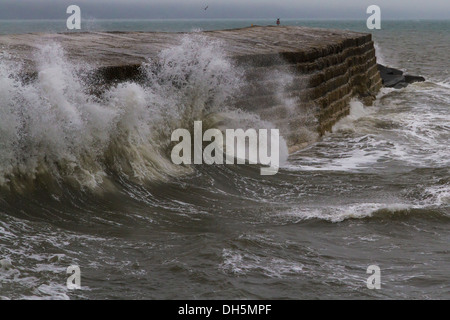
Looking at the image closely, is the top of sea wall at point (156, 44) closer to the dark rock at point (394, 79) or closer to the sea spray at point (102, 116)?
the sea spray at point (102, 116)

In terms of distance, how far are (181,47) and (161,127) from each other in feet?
5.34

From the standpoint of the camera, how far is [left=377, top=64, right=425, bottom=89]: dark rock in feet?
65.0

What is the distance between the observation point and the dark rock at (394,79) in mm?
19797

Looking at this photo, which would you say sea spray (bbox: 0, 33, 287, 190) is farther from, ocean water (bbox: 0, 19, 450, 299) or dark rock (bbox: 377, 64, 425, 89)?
dark rock (bbox: 377, 64, 425, 89)

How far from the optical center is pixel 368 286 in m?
5.14

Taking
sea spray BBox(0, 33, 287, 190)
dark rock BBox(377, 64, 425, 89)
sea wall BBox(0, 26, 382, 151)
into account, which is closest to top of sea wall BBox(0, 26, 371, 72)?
sea wall BBox(0, 26, 382, 151)

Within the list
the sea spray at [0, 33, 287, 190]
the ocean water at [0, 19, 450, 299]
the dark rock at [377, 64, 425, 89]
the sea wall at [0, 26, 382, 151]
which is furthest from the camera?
the dark rock at [377, 64, 425, 89]

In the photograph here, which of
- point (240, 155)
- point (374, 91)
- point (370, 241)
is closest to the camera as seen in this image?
point (370, 241)

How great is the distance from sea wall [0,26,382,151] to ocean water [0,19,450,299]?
26 centimetres

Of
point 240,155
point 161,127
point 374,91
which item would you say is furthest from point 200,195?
point 374,91

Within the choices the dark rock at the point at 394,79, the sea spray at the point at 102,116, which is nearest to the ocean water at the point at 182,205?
the sea spray at the point at 102,116

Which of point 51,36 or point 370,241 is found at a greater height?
point 51,36

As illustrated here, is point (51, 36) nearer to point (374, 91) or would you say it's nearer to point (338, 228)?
point (338, 228)

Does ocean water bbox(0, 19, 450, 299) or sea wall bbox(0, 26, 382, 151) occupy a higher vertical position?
sea wall bbox(0, 26, 382, 151)
